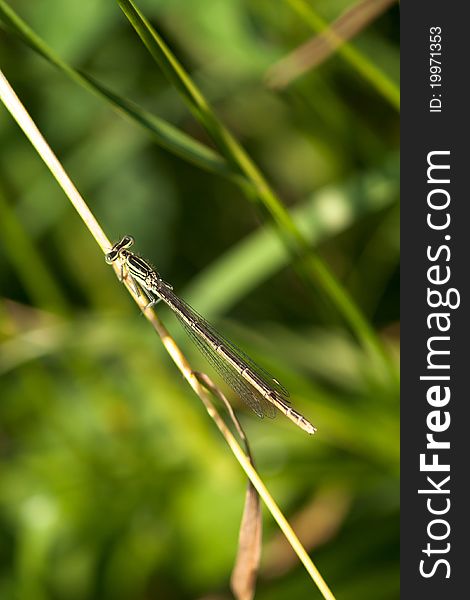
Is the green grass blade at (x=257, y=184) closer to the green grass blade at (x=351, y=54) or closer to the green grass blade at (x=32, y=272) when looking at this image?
the green grass blade at (x=351, y=54)

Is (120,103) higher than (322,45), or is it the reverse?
(322,45)

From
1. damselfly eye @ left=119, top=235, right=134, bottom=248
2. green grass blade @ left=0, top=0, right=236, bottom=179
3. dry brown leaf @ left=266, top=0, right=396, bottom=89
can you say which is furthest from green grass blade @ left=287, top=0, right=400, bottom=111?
damselfly eye @ left=119, top=235, right=134, bottom=248

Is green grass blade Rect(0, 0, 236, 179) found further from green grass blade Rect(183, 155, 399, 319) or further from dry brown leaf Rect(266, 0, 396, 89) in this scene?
green grass blade Rect(183, 155, 399, 319)

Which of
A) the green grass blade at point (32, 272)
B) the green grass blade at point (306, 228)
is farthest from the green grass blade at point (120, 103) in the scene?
the green grass blade at point (32, 272)

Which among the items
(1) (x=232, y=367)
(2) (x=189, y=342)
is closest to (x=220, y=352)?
(1) (x=232, y=367)

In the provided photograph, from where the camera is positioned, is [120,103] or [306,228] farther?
[306,228]

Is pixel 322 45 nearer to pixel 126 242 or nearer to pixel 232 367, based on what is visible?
pixel 126 242
